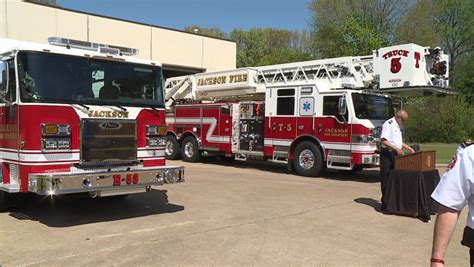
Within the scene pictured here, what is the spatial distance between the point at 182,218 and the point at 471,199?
5559 mm

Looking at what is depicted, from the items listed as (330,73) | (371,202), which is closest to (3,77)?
(371,202)

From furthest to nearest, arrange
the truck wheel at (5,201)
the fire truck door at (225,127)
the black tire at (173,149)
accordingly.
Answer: the black tire at (173,149) < the fire truck door at (225,127) < the truck wheel at (5,201)

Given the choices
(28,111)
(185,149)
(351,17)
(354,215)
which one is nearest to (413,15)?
(351,17)

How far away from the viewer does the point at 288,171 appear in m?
14.8

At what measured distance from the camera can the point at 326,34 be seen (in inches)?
1524

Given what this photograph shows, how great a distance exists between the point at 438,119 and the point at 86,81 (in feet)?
106

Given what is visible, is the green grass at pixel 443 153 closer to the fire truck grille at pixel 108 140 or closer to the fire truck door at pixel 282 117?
the fire truck door at pixel 282 117

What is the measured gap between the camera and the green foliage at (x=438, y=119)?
34281 millimetres

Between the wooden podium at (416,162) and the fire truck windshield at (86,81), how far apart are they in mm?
4106

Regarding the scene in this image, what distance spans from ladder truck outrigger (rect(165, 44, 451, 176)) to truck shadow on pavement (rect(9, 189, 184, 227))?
5175 millimetres

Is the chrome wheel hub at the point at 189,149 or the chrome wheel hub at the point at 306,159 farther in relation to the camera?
the chrome wheel hub at the point at 189,149

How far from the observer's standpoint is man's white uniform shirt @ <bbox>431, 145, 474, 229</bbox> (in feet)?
8.15

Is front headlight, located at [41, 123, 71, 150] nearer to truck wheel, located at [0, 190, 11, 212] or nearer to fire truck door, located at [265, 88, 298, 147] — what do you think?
truck wheel, located at [0, 190, 11, 212]

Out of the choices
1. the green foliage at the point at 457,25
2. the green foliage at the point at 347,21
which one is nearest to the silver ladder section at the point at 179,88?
the green foliage at the point at 347,21
